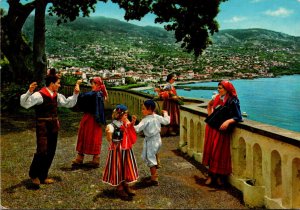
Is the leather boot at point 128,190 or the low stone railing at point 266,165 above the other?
the low stone railing at point 266,165

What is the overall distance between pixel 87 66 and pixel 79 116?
27.9 m

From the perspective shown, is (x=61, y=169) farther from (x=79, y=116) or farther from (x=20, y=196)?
(x=79, y=116)

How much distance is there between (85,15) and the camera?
60.1 ft

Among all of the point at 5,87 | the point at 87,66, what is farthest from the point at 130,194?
the point at 87,66

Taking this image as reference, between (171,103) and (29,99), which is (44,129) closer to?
(29,99)

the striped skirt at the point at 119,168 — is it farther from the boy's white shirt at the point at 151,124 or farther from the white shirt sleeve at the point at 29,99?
the white shirt sleeve at the point at 29,99

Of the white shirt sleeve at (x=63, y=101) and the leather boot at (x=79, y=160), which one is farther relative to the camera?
the leather boot at (x=79, y=160)

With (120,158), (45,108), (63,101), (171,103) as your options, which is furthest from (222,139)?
(171,103)

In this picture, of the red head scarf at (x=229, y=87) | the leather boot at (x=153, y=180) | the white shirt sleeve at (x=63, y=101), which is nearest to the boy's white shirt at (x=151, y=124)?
the leather boot at (x=153, y=180)

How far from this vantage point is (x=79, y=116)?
15.5 meters

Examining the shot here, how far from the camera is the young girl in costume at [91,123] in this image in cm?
694

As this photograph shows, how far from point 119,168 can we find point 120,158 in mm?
144

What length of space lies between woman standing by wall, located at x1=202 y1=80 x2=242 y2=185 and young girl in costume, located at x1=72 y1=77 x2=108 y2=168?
2297 millimetres

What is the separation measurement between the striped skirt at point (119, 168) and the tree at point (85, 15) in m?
9.55
